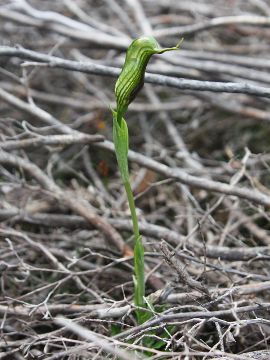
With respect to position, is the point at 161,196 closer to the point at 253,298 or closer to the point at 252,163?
the point at 252,163

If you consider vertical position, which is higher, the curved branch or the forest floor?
the curved branch

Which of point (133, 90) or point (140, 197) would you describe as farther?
point (140, 197)

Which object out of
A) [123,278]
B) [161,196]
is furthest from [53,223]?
[161,196]

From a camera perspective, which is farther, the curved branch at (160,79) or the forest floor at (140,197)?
the curved branch at (160,79)

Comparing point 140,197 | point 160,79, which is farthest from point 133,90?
point 140,197

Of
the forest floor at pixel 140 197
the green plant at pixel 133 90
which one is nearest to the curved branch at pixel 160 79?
the forest floor at pixel 140 197

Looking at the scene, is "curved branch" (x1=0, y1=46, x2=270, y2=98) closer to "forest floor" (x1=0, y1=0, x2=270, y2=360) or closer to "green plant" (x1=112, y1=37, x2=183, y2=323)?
"forest floor" (x1=0, y1=0, x2=270, y2=360)

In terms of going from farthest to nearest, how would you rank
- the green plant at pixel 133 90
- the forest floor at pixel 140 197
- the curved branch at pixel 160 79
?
the curved branch at pixel 160 79, the forest floor at pixel 140 197, the green plant at pixel 133 90

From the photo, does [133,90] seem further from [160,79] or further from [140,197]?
[140,197]

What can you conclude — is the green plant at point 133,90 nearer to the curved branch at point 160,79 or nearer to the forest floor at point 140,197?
the forest floor at point 140,197

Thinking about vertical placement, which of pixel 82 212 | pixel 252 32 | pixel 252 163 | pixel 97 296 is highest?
pixel 252 32

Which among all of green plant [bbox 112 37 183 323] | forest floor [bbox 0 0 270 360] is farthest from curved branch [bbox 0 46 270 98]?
green plant [bbox 112 37 183 323]
